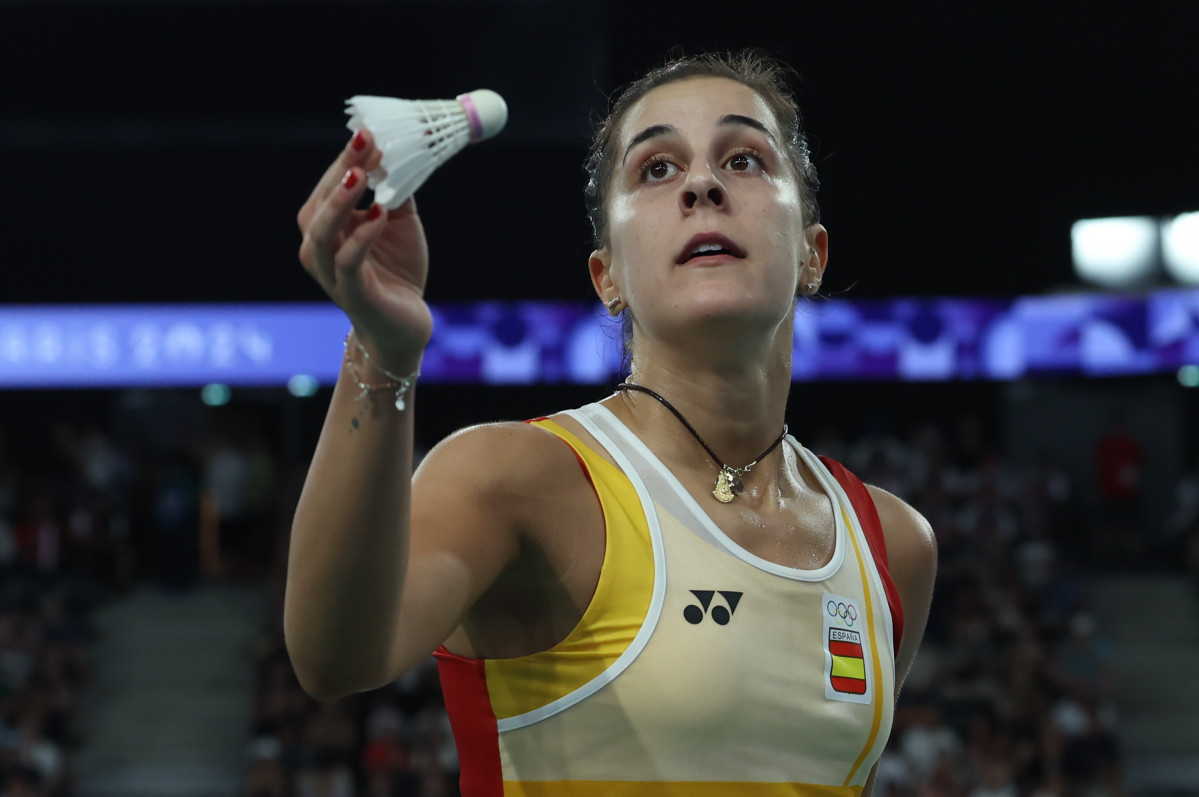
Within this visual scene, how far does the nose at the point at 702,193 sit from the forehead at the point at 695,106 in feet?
0.44

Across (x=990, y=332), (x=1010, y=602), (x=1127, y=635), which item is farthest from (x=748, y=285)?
(x=1127, y=635)

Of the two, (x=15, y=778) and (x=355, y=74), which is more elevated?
(x=355, y=74)

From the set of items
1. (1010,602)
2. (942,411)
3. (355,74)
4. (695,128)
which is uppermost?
(355,74)

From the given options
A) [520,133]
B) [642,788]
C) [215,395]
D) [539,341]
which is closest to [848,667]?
[642,788]

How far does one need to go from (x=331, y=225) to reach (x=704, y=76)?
1.01 m

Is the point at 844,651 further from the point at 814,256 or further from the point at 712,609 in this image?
the point at 814,256

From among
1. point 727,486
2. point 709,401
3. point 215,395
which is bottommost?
point 215,395

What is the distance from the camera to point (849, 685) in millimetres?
1866

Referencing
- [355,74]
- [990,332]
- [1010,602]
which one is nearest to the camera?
[1010,602]

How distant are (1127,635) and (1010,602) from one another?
2225 mm

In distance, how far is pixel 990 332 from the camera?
12039 mm

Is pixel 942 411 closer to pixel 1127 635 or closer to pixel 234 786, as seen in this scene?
pixel 1127 635

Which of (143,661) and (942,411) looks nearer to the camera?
(143,661)

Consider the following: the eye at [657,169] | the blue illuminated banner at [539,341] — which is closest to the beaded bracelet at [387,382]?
the eye at [657,169]
